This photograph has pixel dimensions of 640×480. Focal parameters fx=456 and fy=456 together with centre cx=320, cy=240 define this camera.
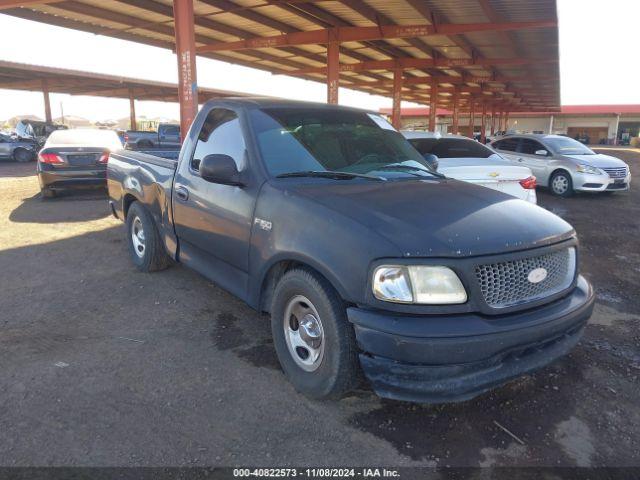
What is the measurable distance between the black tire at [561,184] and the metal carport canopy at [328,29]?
413 centimetres

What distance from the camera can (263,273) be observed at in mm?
3117

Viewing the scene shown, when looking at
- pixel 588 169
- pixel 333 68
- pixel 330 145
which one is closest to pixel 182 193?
pixel 330 145

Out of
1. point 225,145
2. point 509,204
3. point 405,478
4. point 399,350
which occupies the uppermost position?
point 225,145

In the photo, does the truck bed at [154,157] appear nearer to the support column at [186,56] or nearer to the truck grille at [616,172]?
the support column at [186,56]

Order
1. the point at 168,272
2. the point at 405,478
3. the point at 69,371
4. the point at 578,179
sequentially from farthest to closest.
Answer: the point at 578,179 → the point at 168,272 → the point at 69,371 → the point at 405,478

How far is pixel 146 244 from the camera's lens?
5.14 metres

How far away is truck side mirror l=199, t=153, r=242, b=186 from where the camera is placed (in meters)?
3.16

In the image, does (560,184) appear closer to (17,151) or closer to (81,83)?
(17,151)

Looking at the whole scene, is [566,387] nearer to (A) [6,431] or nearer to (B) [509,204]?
(B) [509,204]

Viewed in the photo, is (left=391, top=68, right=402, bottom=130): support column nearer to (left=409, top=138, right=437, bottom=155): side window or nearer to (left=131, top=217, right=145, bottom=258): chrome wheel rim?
(left=409, top=138, right=437, bottom=155): side window

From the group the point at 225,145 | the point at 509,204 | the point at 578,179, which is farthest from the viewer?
the point at 578,179

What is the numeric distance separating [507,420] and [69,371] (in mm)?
2974

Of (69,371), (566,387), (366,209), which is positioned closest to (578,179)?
(566,387)

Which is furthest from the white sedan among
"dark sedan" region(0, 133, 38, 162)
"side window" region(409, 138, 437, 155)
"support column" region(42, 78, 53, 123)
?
"support column" region(42, 78, 53, 123)
